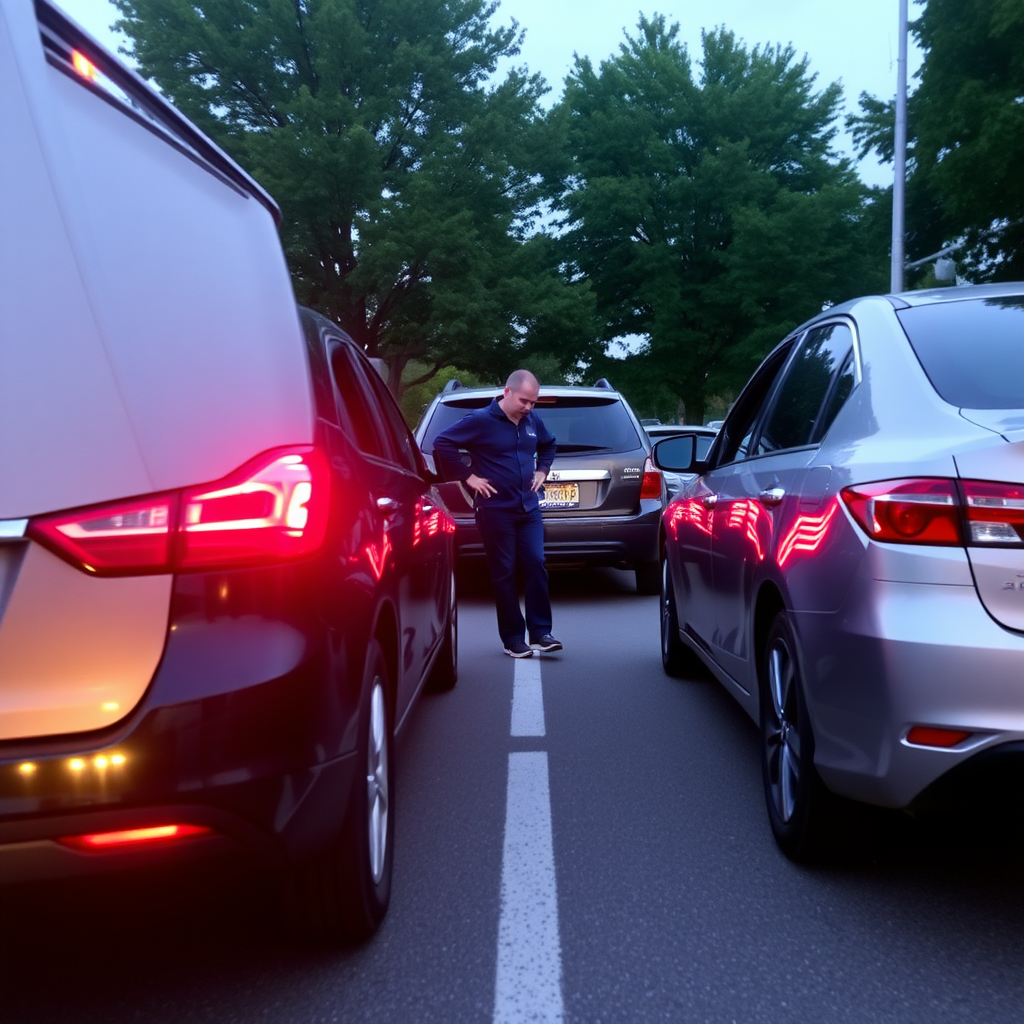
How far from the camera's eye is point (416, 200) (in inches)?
1209

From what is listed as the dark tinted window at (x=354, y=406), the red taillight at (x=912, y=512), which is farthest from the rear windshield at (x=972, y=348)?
the dark tinted window at (x=354, y=406)

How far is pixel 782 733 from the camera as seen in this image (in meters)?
3.94

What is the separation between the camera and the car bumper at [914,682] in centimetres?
290

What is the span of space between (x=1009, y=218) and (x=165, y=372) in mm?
24997

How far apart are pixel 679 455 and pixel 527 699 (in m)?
1.40

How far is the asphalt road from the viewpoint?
288cm

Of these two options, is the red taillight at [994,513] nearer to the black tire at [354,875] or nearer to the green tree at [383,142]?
the black tire at [354,875]

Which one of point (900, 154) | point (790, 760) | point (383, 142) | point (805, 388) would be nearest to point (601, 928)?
point (790, 760)

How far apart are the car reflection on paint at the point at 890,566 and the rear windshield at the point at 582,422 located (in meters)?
5.32

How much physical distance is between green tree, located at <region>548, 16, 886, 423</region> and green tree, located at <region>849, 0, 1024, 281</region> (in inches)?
330

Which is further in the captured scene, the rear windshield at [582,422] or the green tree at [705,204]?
the green tree at [705,204]

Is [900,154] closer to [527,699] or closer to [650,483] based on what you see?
[650,483]

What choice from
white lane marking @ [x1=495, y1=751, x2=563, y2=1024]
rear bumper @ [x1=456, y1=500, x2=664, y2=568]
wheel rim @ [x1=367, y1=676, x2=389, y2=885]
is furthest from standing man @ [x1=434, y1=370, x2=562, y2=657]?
wheel rim @ [x1=367, y1=676, x2=389, y2=885]

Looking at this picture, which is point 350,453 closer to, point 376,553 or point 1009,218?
point 376,553
